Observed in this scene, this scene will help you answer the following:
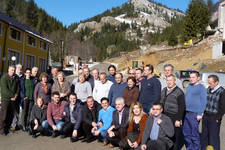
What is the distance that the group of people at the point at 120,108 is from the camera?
4.12m

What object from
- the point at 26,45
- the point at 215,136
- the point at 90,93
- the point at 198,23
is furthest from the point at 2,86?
the point at 198,23

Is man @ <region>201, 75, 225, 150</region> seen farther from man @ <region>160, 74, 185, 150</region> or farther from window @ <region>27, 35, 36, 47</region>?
window @ <region>27, 35, 36, 47</region>

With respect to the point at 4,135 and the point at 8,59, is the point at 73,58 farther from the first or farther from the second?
the point at 4,135

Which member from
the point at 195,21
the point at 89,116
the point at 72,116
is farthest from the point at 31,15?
the point at 89,116

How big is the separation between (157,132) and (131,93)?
4.51ft

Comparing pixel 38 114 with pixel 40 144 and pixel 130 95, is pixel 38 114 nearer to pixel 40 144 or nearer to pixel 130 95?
pixel 40 144

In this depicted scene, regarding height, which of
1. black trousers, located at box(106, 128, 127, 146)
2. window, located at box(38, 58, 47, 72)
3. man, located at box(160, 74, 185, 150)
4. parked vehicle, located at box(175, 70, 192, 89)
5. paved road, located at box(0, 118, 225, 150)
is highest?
window, located at box(38, 58, 47, 72)

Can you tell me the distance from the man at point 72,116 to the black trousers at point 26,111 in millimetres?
1158

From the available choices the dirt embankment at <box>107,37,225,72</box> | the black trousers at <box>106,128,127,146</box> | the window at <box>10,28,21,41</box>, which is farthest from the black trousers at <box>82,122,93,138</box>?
the window at <box>10,28,21,41</box>

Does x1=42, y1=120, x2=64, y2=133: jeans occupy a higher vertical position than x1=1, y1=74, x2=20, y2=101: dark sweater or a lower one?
lower

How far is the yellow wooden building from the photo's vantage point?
21688 mm

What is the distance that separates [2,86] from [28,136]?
1501 millimetres

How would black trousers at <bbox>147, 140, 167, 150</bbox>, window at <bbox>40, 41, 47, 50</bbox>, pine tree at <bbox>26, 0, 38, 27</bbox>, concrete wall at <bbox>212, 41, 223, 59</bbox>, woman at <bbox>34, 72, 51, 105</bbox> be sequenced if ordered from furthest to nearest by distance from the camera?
1. pine tree at <bbox>26, 0, 38, 27</bbox>
2. window at <bbox>40, 41, 47, 50</bbox>
3. concrete wall at <bbox>212, 41, 223, 59</bbox>
4. woman at <bbox>34, 72, 51, 105</bbox>
5. black trousers at <bbox>147, 140, 167, 150</bbox>

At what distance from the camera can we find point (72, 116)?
209 inches
